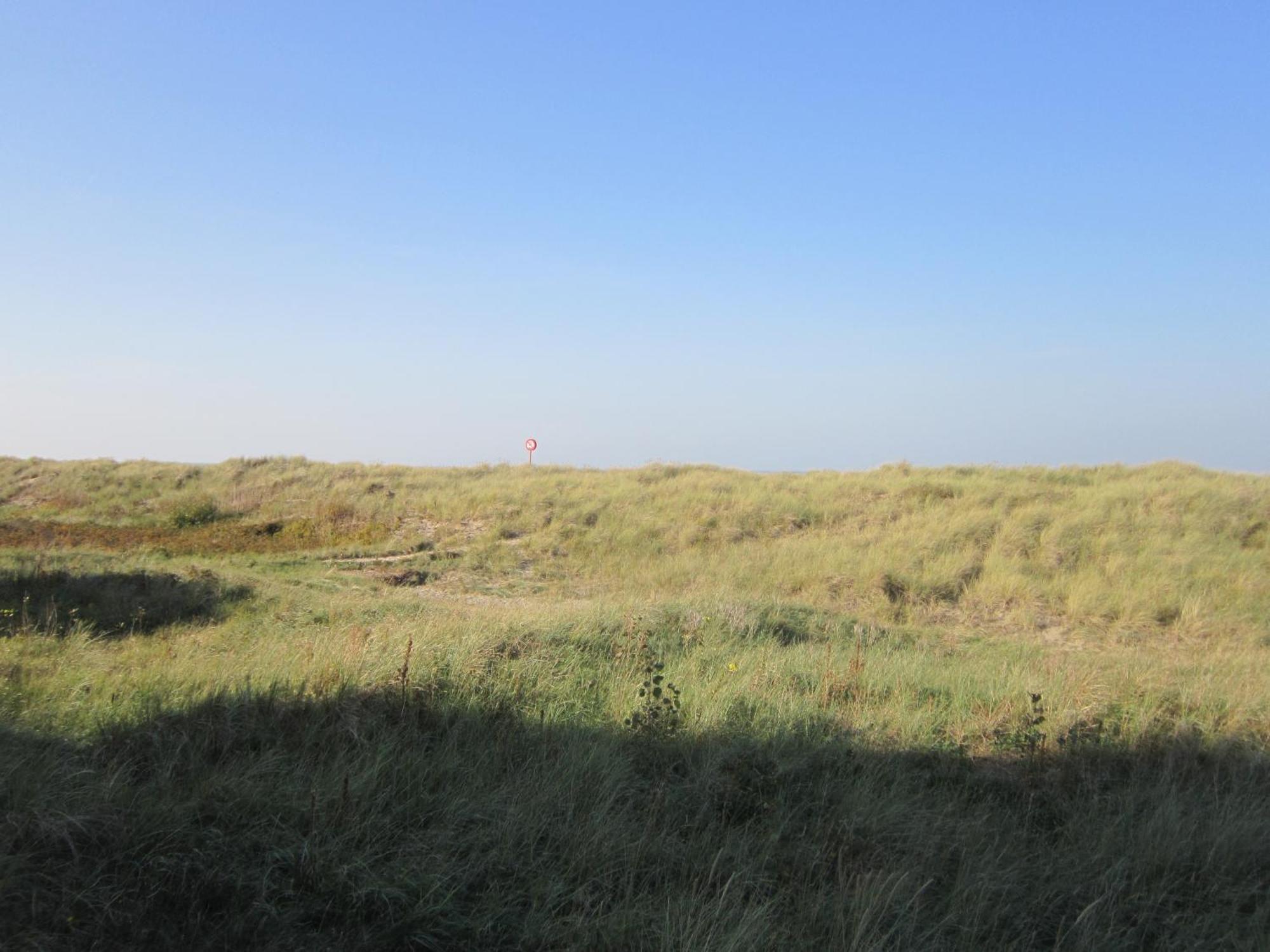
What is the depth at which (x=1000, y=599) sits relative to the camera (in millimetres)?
13312

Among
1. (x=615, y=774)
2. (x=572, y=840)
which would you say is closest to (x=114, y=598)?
(x=615, y=774)

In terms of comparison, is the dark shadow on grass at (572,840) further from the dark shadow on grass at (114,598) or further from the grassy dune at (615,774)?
the dark shadow on grass at (114,598)

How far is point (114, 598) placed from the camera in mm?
10508

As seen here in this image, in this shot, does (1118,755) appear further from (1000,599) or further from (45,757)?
(1000,599)

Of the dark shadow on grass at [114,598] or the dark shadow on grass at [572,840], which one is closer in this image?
the dark shadow on grass at [572,840]

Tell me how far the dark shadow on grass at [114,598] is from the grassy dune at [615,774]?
0.07 meters

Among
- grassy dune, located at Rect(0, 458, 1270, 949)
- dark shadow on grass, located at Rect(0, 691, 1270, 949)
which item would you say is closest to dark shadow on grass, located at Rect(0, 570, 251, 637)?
grassy dune, located at Rect(0, 458, 1270, 949)

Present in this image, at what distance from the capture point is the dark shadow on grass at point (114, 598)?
9453mm

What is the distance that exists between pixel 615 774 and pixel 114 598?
9.13 m

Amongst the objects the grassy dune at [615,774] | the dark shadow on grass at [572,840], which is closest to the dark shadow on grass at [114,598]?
the grassy dune at [615,774]

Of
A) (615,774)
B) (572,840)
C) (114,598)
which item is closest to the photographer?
(572,840)

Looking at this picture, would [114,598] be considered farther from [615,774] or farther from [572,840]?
[572,840]

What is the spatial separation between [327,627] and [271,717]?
149 inches

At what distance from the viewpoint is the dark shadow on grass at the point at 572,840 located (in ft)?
10.2
